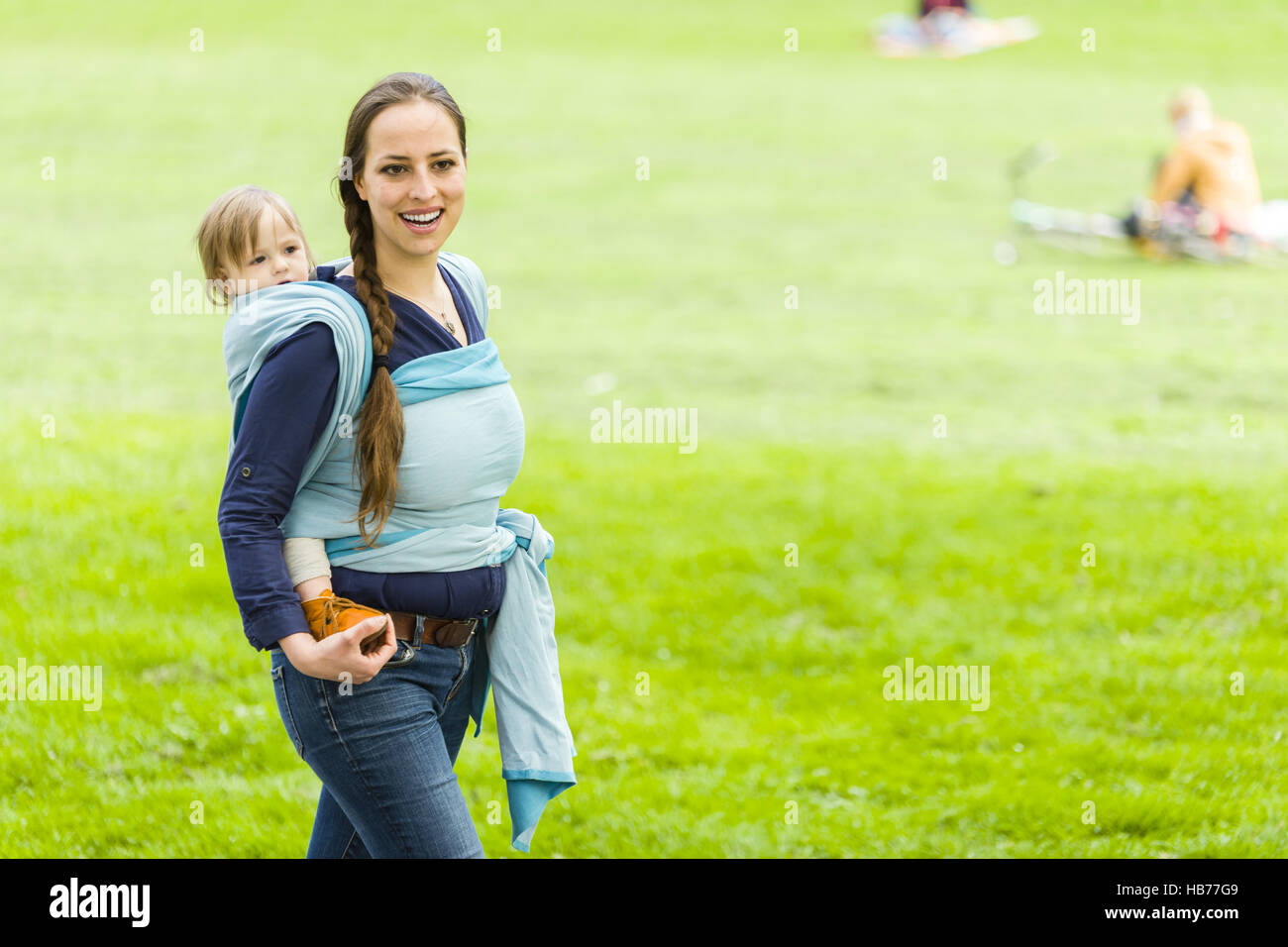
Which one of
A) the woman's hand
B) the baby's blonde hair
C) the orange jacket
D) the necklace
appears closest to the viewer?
the woman's hand

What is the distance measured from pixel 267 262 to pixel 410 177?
0.52 meters

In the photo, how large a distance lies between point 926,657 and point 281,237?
4204 mm

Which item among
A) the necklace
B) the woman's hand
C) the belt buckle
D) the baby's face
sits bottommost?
the belt buckle

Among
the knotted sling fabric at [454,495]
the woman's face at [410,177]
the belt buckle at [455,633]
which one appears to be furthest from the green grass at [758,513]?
the woman's face at [410,177]

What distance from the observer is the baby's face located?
11.3 ft

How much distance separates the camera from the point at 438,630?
327 cm

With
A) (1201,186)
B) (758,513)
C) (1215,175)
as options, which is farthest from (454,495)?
(1201,186)

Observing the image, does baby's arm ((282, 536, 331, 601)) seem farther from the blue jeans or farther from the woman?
the blue jeans

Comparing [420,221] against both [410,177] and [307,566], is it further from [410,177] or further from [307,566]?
[307,566]

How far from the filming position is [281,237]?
3.47 meters

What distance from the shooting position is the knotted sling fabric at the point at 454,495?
9.97ft

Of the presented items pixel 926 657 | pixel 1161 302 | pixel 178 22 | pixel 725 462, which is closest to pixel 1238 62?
pixel 1161 302

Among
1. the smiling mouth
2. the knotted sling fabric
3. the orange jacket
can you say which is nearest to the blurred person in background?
the orange jacket

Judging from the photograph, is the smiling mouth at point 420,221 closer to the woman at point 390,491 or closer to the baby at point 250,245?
the woman at point 390,491
